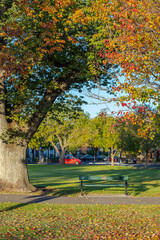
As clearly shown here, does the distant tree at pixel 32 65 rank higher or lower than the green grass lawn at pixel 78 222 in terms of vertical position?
higher

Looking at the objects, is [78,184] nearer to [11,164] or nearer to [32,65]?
[11,164]

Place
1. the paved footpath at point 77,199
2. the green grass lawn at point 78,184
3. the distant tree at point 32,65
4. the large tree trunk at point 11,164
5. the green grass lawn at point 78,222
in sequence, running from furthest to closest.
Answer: the green grass lawn at point 78,184 → the large tree trunk at point 11,164 → the distant tree at point 32,65 → the paved footpath at point 77,199 → the green grass lawn at point 78,222

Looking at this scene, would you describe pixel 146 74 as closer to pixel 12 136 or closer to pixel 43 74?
pixel 43 74

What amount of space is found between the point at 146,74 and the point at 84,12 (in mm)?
5504

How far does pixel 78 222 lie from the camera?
812 cm

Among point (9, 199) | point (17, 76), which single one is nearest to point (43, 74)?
point (17, 76)

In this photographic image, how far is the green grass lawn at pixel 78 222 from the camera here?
679cm

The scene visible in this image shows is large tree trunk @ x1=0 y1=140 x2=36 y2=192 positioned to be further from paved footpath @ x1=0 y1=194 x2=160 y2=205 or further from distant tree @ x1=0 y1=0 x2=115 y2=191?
paved footpath @ x1=0 y1=194 x2=160 y2=205

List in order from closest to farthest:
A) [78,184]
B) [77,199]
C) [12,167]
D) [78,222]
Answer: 1. [78,222]
2. [77,199]
3. [12,167]
4. [78,184]

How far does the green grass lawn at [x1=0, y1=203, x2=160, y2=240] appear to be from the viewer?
22.3ft

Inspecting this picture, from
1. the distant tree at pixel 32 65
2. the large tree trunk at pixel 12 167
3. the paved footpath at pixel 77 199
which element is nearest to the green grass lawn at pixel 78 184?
the paved footpath at pixel 77 199

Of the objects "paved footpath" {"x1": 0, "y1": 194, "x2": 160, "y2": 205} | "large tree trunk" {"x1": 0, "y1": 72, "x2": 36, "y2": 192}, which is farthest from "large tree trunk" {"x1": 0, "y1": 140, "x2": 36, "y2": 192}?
"paved footpath" {"x1": 0, "y1": 194, "x2": 160, "y2": 205}

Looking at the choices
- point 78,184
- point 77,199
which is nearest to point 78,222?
point 77,199

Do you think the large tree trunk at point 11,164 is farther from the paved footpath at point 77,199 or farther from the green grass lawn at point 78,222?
the green grass lawn at point 78,222
